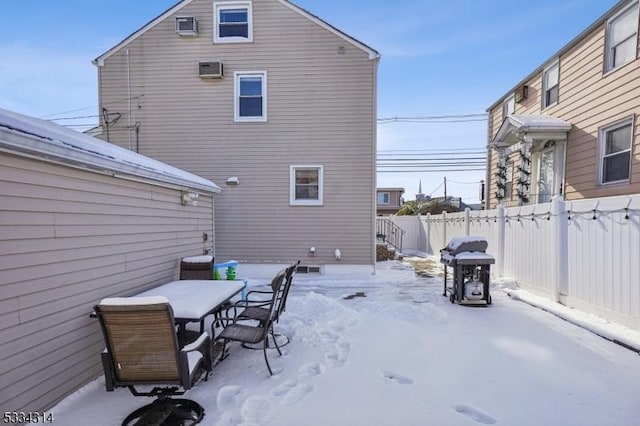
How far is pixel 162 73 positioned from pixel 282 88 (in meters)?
3.31

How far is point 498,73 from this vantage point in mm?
12156

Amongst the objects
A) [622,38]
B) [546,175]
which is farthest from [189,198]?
[546,175]

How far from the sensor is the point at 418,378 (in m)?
3.07

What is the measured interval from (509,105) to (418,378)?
10.8m

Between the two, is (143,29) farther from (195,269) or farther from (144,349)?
(144,349)

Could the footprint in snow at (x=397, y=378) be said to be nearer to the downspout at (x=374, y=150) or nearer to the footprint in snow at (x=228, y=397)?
the footprint in snow at (x=228, y=397)

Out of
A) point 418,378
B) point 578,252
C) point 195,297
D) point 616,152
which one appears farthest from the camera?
point 616,152

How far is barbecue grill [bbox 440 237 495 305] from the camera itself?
551 centimetres

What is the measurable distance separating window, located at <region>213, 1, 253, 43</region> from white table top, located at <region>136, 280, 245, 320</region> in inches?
270

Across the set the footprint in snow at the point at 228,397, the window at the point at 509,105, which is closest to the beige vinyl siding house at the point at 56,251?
the footprint in snow at the point at 228,397

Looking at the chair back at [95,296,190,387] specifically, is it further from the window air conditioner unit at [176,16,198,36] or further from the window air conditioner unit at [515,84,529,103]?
the window air conditioner unit at [515,84,529,103]

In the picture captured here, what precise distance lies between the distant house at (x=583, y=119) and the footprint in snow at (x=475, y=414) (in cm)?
624

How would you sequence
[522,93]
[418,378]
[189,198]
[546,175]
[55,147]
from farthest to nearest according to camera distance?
[522,93] < [546,175] < [189,198] < [418,378] < [55,147]

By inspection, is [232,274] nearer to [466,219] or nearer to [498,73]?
[466,219]
